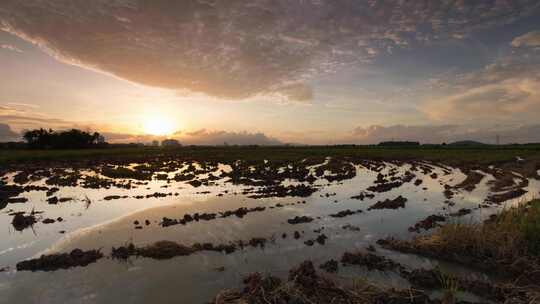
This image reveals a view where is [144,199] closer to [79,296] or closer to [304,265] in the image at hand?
[79,296]

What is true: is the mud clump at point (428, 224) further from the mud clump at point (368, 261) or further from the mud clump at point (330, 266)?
the mud clump at point (330, 266)

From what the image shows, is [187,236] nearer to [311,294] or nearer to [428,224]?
[311,294]

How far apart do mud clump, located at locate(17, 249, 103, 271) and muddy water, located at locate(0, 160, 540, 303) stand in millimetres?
269

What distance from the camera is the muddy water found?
7680 millimetres

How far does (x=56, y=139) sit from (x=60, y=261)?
101 metres

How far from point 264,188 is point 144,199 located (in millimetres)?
8358

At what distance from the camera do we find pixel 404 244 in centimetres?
1021

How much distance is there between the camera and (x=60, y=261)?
8.91 m

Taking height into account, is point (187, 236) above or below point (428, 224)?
below

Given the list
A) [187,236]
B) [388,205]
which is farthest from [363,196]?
[187,236]

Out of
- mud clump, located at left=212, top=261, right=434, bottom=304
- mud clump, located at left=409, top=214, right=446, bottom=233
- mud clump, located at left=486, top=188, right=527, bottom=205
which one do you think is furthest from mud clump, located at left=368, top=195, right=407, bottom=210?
mud clump, located at left=212, top=261, right=434, bottom=304

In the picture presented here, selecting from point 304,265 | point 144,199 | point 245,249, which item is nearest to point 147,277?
point 245,249

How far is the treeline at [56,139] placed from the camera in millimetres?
87938

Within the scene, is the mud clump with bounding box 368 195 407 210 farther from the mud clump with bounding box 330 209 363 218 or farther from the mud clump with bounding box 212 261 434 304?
the mud clump with bounding box 212 261 434 304
